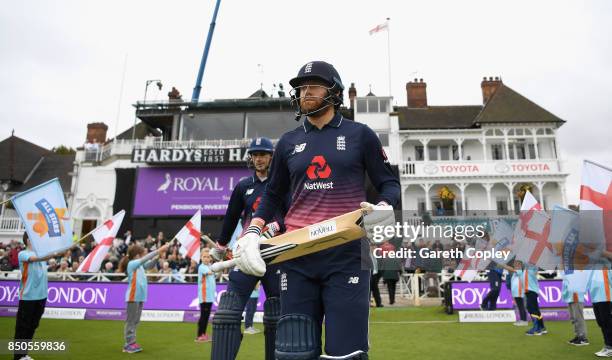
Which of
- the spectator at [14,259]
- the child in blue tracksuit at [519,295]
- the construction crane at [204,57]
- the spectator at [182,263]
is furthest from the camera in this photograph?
the construction crane at [204,57]

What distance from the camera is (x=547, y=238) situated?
5902 mm

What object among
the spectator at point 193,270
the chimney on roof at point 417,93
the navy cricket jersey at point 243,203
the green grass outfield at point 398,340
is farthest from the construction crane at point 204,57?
the navy cricket jersey at point 243,203

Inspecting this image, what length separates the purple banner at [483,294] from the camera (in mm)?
14109

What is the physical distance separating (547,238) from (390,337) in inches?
185

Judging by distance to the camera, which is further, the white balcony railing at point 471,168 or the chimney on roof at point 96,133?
the chimney on roof at point 96,133

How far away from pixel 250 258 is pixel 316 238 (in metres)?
0.50

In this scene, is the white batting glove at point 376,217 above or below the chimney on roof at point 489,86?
below

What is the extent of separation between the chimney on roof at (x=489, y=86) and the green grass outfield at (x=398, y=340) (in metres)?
32.4

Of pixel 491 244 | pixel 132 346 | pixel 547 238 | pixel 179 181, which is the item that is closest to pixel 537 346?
pixel 547 238

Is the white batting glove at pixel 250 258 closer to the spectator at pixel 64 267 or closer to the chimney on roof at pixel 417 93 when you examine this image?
the spectator at pixel 64 267

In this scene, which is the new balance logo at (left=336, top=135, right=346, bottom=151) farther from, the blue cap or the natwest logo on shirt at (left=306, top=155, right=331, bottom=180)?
the blue cap

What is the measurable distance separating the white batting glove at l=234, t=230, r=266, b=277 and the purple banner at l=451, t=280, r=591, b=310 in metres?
12.7

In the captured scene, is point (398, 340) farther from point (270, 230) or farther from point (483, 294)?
point (483, 294)

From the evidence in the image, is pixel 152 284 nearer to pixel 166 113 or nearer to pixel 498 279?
pixel 498 279
